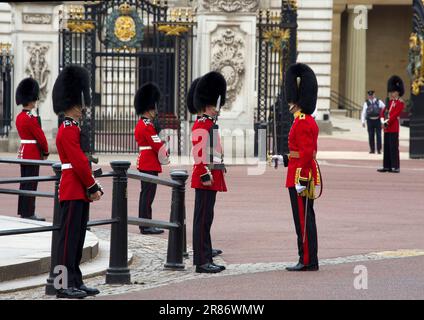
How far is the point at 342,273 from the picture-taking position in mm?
11969

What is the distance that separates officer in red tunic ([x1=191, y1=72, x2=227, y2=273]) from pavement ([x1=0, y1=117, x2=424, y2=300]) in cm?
29

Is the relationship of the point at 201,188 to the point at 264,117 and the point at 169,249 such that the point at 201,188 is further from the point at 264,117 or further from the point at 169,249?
the point at 264,117

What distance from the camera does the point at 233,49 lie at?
2642 centimetres

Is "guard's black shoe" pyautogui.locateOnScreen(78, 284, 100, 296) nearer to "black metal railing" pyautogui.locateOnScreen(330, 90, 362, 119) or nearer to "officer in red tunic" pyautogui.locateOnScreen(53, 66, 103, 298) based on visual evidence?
"officer in red tunic" pyautogui.locateOnScreen(53, 66, 103, 298)

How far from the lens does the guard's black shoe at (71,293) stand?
10.6 metres

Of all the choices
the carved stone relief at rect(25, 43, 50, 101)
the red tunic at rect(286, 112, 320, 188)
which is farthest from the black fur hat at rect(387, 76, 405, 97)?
the red tunic at rect(286, 112, 320, 188)

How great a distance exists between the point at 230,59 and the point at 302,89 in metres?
13.8

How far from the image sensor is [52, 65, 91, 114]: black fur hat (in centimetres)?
1108

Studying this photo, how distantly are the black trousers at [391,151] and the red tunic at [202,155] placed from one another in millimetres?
11819

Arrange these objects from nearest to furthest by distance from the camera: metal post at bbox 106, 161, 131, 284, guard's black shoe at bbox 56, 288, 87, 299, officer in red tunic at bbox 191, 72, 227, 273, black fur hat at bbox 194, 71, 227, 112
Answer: guard's black shoe at bbox 56, 288, 87, 299 → metal post at bbox 106, 161, 131, 284 → officer in red tunic at bbox 191, 72, 227, 273 → black fur hat at bbox 194, 71, 227, 112

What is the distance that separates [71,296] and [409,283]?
274 cm

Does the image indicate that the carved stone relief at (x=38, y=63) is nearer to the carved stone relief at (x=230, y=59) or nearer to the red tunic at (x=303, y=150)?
the carved stone relief at (x=230, y=59)

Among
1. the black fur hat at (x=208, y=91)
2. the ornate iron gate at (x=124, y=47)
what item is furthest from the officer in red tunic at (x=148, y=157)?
the ornate iron gate at (x=124, y=47)
